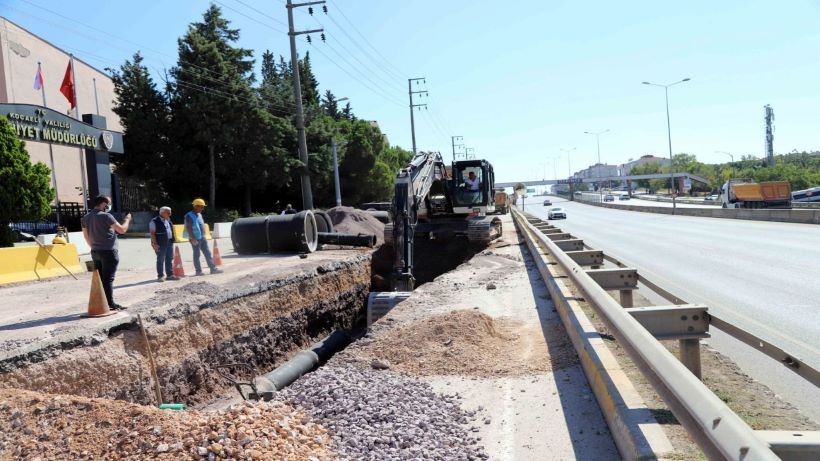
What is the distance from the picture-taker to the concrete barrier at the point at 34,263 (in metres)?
12.6

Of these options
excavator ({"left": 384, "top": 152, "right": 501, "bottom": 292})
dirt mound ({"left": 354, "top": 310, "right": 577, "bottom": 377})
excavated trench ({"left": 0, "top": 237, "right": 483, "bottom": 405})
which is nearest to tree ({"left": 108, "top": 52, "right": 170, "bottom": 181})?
excavator ({"left": 384, "top": 152, "right": 501, "bottom": 292})

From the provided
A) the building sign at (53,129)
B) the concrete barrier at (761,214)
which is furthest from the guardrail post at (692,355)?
the concrete barrier at (761,214)

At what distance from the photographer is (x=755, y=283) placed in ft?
35.8

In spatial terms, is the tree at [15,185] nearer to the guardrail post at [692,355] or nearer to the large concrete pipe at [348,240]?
the large concrete pipe at [348,240]

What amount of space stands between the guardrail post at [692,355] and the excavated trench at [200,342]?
623 centimetres

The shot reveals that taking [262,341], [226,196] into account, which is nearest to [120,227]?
[262,341]

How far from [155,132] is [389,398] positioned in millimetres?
33973

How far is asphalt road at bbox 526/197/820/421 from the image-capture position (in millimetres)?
6113

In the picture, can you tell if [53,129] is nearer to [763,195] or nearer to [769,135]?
[763,195]

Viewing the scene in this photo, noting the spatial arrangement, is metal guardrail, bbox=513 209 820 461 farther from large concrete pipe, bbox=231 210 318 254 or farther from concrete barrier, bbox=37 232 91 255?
concrete barrier, bbox=37 232 91 255

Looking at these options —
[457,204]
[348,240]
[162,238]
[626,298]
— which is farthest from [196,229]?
[457,204]

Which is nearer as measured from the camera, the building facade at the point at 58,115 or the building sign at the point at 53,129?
the building sign at the point at 53,129

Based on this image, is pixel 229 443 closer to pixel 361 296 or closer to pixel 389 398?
pixel 389 398

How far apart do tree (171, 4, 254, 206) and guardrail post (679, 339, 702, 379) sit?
33.3m
